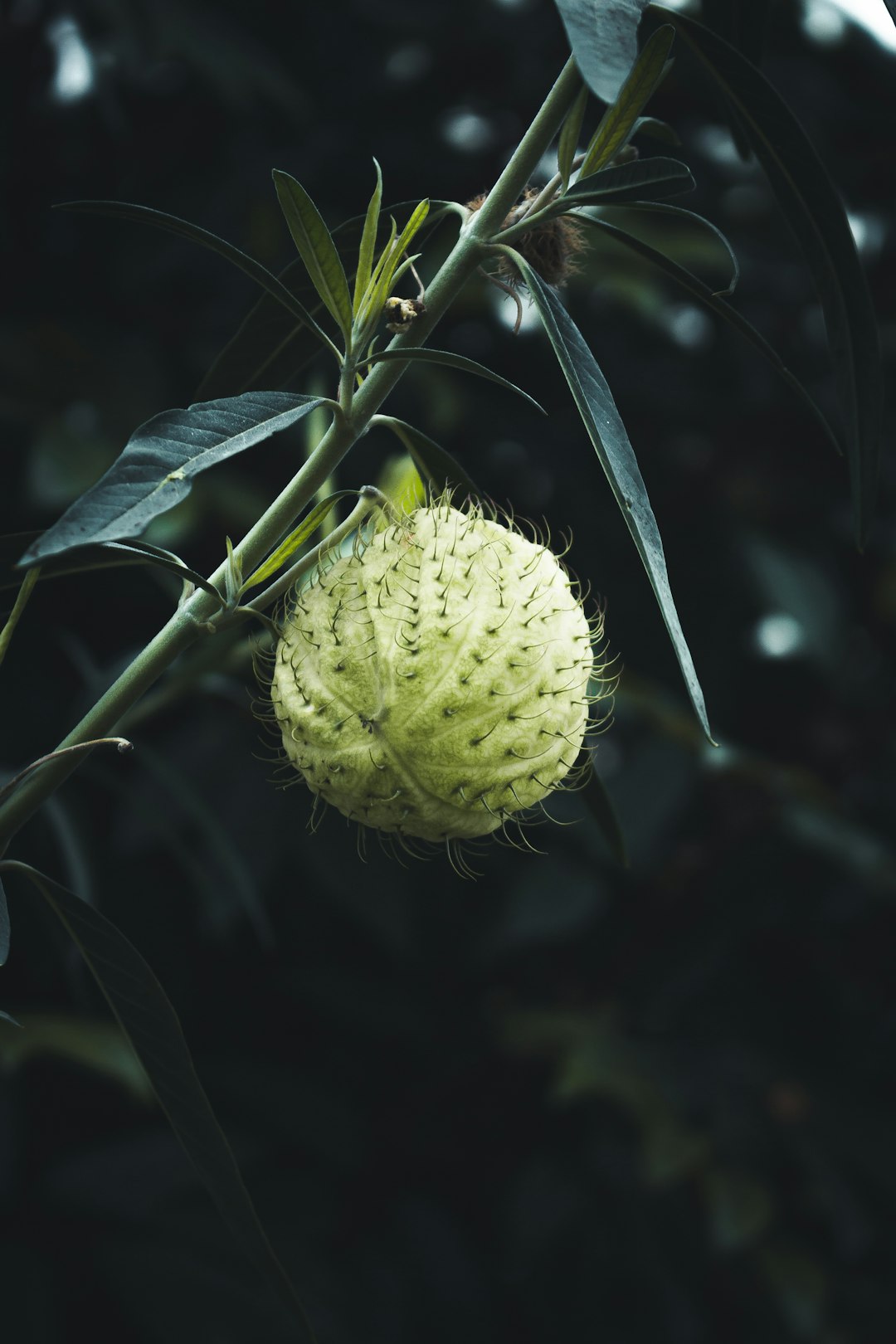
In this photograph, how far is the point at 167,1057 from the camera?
93 cm

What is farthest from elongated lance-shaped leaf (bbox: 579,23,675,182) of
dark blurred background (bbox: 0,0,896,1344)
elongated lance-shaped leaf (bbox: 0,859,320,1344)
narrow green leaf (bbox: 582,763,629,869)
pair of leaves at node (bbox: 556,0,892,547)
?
dark blurred background (bbox: 0,0,896,1344)

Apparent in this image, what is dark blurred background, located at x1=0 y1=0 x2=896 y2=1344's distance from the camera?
7.77 ft

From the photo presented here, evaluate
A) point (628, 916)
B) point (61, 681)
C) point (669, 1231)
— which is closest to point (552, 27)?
point (61, 681)

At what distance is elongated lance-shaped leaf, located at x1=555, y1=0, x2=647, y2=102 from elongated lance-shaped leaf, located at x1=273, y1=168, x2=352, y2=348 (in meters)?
0.22

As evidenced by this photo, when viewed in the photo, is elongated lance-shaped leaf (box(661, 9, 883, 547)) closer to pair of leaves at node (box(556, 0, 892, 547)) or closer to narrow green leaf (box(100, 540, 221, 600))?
pair of leaves at node (box(556, 0, 892, 547))

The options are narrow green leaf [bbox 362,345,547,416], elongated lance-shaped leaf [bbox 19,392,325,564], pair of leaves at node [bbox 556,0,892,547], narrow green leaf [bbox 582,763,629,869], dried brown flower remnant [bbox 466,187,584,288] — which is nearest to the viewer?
elongated lance-shaped leaf [bbox 19,392,325,564]

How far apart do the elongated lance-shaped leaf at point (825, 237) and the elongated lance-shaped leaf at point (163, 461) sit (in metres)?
0.42

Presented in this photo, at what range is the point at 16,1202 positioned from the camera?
2412 millimetres

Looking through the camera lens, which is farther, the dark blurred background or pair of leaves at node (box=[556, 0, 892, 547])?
the dark blurred background

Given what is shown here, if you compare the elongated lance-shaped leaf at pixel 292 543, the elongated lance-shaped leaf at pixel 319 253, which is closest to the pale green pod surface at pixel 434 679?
the elongated lance-shaped leaf at pixel 292 543

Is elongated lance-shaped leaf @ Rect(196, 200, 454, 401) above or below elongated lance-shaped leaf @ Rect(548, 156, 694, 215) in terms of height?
below

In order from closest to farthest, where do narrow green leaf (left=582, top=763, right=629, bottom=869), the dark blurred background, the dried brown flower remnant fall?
the dried brown flower remnant → narrow green leaf (left=582, top=763, right=629, bottom=869) → the dark blurred background

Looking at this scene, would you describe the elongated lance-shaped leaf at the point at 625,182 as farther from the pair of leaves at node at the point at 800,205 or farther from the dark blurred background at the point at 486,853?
the dark blurred background at the point at 486,853

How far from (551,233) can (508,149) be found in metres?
2.03
